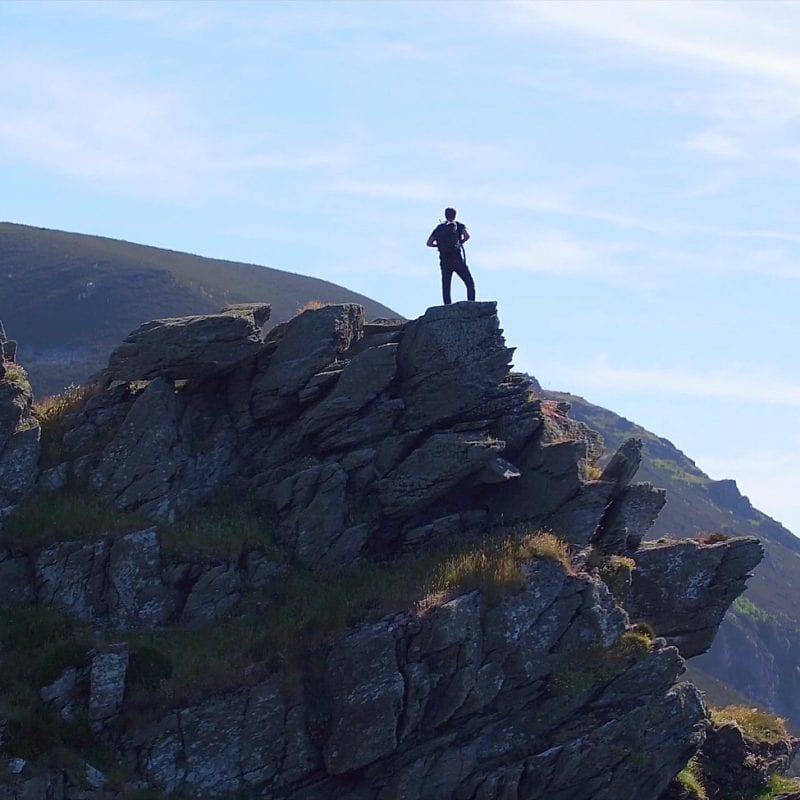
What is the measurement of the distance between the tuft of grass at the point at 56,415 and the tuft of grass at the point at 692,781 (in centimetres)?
1611

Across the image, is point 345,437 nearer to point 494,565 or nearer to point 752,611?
point 494,565

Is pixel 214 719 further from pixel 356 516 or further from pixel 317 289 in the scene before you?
pixel 317 289

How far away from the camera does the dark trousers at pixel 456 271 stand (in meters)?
29.6

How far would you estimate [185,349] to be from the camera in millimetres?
26984

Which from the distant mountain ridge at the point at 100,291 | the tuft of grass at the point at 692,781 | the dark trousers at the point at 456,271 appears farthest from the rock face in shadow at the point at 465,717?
the distant mountain ridge at the point at 100,291

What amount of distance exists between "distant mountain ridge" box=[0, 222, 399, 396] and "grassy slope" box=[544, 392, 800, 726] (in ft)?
128

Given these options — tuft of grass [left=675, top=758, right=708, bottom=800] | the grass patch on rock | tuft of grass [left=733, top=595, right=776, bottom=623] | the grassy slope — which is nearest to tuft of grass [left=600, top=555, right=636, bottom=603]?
the grass patch on rock

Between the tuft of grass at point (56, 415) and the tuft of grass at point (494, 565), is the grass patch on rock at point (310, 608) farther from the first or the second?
the tuft of grass at point (56, 415)

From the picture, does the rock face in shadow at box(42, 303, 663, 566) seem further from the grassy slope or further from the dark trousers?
the grassy slope

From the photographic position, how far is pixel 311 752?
69.9 ft

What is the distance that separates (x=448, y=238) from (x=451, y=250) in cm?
35

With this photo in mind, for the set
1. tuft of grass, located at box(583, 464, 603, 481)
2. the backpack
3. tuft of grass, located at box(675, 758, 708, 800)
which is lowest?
tuft of grass, located at box(675, 758, 708, 800)

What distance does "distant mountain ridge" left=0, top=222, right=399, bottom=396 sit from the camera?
101 m

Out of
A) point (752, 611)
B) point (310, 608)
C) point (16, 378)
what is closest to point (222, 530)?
point (310, 608)
